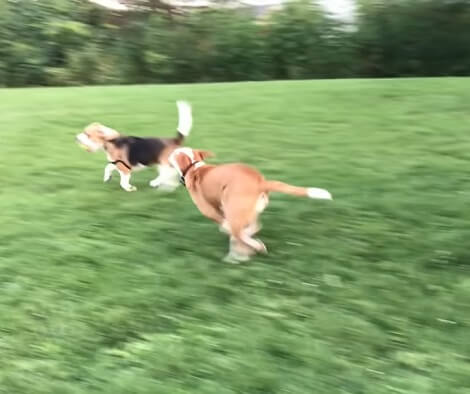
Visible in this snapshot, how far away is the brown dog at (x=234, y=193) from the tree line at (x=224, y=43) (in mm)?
8215

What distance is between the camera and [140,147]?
483 cm

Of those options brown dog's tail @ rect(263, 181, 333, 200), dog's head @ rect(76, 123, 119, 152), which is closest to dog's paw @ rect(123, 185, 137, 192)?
dog's head @ rect(76, 123, 119, 152)

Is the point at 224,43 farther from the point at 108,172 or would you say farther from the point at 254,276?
the point at 254,276

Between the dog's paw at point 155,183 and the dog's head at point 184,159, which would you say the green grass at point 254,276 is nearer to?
the dog's paw at point 155,183

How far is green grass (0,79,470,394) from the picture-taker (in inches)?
125

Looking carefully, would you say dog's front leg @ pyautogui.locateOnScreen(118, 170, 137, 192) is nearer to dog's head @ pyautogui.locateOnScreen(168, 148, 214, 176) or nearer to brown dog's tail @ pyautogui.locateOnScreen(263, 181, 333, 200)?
dog's head @ pyautogui.locateOnScreen(168, 148, 214, 176)

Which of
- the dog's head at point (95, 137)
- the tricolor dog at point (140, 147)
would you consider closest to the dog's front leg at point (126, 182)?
the tricolor dog at point (140, 147)

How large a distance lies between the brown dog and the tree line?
27.0ft

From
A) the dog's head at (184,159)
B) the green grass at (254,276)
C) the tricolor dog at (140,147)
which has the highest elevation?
the dog's head at (184,159)

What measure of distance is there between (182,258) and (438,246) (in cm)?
149

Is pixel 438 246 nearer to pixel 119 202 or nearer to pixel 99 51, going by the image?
pixel 119 202

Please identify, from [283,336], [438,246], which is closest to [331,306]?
[283,336]

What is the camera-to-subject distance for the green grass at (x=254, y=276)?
3176 millimetres

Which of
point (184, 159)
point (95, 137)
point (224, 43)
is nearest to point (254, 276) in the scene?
point (184, 159)
